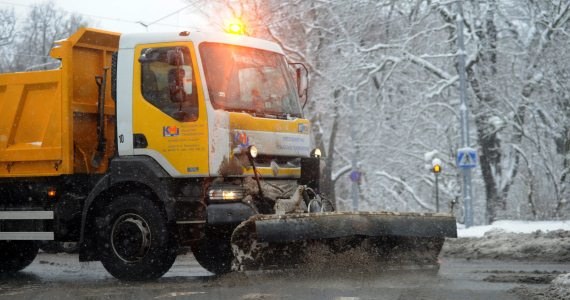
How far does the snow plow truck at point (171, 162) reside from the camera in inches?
378

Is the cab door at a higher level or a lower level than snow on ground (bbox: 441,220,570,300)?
higher

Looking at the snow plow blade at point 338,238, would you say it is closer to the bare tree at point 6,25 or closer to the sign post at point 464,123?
the sign post at point 464,123

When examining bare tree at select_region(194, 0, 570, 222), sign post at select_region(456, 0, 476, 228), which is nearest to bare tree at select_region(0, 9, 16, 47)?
bare tree at select_region(194, 0, 570, 222)

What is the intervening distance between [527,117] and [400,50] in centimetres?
484

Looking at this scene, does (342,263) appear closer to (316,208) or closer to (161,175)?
(316,208)

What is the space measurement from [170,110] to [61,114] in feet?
5.20

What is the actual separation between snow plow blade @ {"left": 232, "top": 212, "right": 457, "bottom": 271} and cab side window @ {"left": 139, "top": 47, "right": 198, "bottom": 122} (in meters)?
1.60

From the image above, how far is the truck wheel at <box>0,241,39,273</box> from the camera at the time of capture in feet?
40.6

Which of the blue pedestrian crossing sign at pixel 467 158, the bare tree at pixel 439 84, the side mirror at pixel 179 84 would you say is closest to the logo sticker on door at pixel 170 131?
the side mirror at pixel 179 84

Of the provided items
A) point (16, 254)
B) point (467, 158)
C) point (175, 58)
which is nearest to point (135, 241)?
point (175, 58)

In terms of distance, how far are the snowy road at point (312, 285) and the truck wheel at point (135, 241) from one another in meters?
0.18

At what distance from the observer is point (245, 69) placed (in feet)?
34.6

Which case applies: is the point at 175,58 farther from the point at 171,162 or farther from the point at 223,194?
the point at 223,194

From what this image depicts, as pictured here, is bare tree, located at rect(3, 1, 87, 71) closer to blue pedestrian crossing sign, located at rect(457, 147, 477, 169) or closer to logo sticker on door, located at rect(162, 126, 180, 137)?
blue pedestrian crossing sign, located at rect(457, 147, 477, 169)
